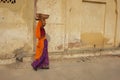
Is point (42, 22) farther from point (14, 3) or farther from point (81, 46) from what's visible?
point (81, 46)

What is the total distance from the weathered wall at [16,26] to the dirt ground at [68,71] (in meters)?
0.53

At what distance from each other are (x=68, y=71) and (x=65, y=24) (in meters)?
1.93

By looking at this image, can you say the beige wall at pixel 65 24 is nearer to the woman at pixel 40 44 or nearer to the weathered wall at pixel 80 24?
the weathered wall at pixel 80 24

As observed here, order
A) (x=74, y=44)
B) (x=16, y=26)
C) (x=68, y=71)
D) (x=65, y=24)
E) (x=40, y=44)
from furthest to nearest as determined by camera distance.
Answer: (x=74, y=44), (x=65, y=24), (x=16, y=26), (x=68, y=71), (x=40, y=44)

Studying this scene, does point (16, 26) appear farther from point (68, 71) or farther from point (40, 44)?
point (68, 71)

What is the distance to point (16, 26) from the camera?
8.26 m

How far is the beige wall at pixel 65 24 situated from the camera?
815 cm

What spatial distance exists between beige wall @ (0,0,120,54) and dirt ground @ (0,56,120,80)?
0.59 m

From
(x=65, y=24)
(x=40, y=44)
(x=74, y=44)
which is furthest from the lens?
(x=74, y=44)

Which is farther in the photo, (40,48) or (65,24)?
(65,24)

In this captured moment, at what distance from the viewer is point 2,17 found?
26.2 ft

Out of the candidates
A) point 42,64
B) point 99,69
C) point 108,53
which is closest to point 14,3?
point 42,64

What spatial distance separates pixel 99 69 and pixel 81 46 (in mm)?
1688

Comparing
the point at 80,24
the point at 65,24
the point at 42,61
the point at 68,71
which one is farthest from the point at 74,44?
the point at 42,61
